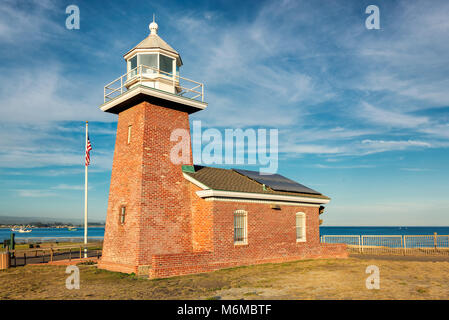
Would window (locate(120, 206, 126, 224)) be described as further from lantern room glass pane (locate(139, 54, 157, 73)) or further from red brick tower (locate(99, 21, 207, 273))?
lantern room glass pane (locate(139, 54, 157, 73))

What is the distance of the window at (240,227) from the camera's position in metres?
15.6

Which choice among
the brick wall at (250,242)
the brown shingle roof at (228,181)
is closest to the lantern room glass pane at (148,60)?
the brown shingle roof at (228,181)

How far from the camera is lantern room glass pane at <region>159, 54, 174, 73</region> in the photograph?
50.8 ft

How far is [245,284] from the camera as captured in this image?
1120cm

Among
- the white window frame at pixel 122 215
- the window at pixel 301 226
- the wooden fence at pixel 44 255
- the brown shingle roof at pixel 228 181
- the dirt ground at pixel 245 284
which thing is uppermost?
the brown shingle roof at pixel 228 181

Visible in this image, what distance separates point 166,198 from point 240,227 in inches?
147

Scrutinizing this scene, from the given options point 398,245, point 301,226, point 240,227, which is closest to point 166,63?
point 240,227

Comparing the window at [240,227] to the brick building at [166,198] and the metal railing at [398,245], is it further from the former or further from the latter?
the metal railing at [398,245]

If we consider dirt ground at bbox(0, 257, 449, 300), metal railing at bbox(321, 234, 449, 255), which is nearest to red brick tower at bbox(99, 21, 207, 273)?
dirt ground at bbox(0, 257, 449, 300)

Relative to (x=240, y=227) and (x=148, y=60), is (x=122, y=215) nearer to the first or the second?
(x=240, y=227)

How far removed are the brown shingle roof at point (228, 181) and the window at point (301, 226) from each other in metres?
1.19

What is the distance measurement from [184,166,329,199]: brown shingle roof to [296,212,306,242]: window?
1192mm

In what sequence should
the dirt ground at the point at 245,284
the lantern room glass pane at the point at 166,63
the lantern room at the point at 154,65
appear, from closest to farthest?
the dirt ground at the point at 245,284 → the lantern room at the point at 154,65 → the lantern room glass pane at the point at 166,63
